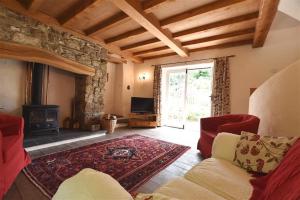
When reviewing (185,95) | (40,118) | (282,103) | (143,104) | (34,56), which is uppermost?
(34,56)

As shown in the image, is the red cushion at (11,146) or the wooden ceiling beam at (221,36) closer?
the red cushion at (11,146)

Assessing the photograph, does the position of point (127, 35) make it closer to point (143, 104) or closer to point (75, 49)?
point (75, 49)

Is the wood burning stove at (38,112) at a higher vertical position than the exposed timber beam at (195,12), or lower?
lower

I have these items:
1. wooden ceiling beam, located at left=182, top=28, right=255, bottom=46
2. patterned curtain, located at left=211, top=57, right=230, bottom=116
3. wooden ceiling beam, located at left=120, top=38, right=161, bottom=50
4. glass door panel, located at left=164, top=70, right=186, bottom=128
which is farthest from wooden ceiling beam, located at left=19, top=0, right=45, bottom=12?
patterned curtain, located at left=211, top=57, right=230, bottom=116

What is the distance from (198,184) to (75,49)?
13.6 feet

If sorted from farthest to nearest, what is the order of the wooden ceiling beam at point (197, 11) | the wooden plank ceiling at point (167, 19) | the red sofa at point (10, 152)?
the wooden plank ceiling at point (167, 19) → the wooden ceiling beam at point (197, 11) → the red sofa at point (10, 152)

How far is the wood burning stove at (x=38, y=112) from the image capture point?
11.5 ft

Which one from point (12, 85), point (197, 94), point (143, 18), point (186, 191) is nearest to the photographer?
point (186, 191)

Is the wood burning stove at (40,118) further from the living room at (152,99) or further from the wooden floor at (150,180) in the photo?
the wooden floor at (150,180)

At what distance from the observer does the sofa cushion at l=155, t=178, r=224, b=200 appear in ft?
3.75

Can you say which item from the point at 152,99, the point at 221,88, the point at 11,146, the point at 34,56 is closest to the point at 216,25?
the point at 221,88

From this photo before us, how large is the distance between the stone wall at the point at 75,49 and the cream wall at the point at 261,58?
123 inches

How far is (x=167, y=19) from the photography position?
143 inches

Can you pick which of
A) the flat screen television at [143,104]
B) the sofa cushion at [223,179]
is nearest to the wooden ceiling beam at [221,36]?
the flat screen television at [143,104]
